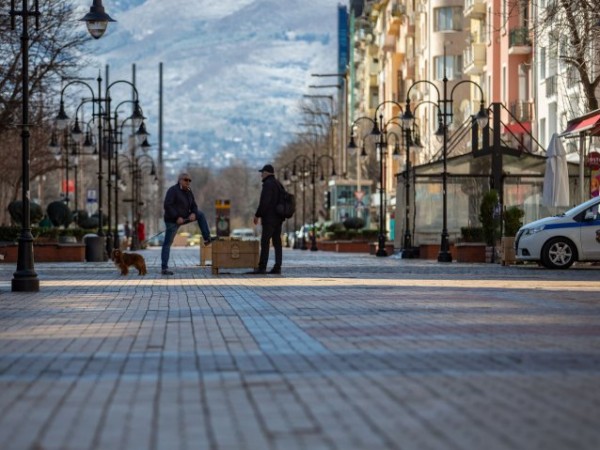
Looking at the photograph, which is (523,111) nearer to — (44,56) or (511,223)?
(44,56)

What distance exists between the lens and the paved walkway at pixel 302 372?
26.0 ft

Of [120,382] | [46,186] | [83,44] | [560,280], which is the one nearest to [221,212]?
[46,186]

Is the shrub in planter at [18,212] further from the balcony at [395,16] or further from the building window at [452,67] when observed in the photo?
the balcony at [395,16]

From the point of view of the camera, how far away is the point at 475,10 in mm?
78312

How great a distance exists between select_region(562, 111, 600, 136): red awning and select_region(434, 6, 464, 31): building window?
52193mm

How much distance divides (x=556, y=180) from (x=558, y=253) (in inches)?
194

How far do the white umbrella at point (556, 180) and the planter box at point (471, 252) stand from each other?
2.97 m

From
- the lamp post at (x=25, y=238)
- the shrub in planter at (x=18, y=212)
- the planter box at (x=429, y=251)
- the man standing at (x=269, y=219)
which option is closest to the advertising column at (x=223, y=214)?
Result: the shrub in planter at (x=18, y=212)

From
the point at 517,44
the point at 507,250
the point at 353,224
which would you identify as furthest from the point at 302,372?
the point at 353,224

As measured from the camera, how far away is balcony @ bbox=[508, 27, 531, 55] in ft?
223

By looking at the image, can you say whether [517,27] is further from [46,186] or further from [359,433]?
[46,186]

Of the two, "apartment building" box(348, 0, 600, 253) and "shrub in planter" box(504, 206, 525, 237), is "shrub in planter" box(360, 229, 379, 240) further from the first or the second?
"shrub in planter" box(504, 206, 525, 237)

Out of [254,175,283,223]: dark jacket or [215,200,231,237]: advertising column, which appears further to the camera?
[215,200,231,237]: advertising column

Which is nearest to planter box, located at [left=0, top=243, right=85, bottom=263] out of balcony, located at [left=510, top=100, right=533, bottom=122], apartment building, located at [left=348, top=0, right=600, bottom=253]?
apartment building, located at [left=348, top=0, right=600, bottom=253]
